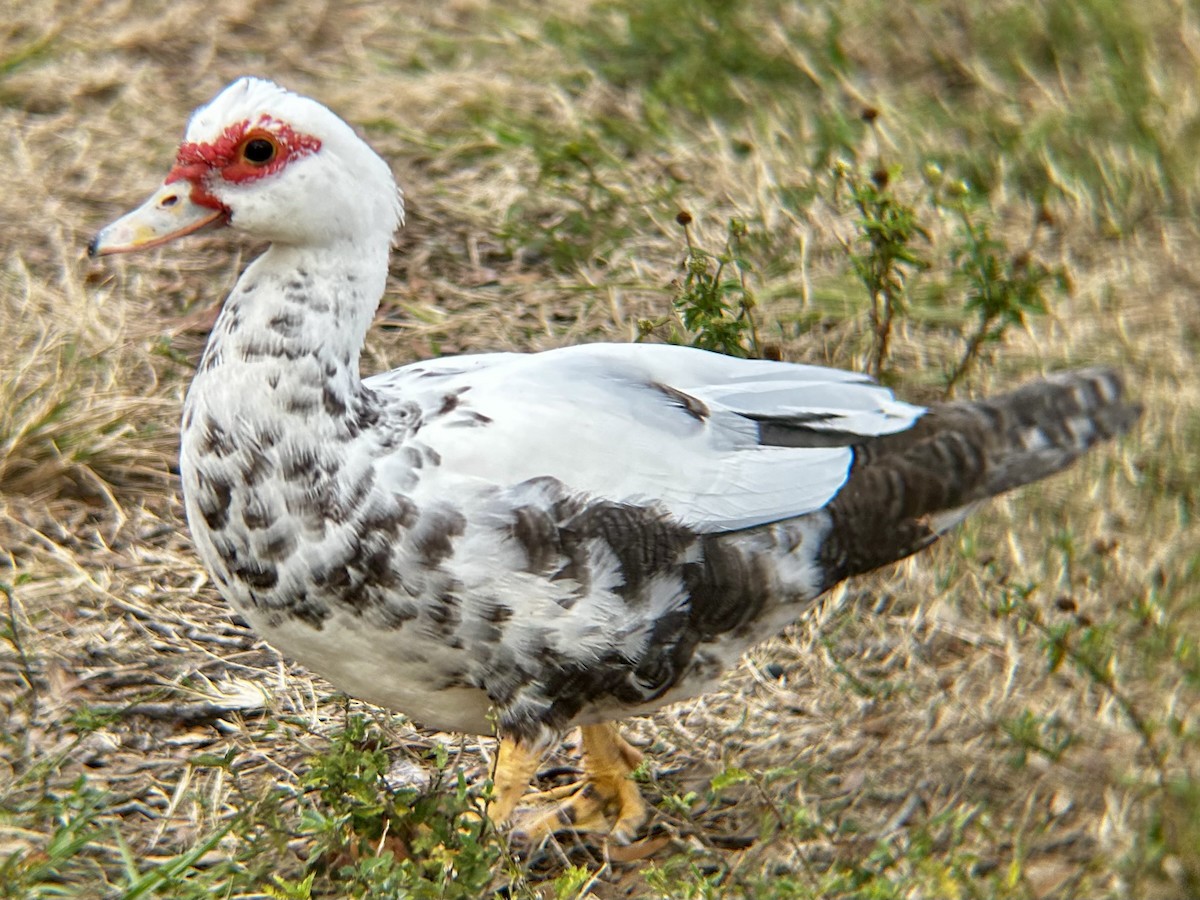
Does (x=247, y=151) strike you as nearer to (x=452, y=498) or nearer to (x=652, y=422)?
(x=452, y=498)

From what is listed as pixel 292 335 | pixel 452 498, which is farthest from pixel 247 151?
pixel 452 498

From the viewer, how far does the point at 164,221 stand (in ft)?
9.00

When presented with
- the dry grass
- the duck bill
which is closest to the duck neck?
the duck bill

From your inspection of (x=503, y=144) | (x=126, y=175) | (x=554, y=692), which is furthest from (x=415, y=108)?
(x=554, y=692)

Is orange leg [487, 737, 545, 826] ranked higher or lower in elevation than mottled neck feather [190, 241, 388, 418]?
lower

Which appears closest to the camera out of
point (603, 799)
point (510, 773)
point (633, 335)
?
point (510, 773)

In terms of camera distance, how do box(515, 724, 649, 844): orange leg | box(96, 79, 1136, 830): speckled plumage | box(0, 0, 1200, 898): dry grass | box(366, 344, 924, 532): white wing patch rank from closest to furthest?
box(96, 79, 1136, 830): speckled plumage
box(366, 344, 924, 532): white wing patch
box(0, 0, 1200, 898): dry grass
box(515, 724, 649, 844): orange leg

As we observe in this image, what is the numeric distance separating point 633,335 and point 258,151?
5.78ft

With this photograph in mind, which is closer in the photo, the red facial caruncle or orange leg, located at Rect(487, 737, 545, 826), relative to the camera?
the red facial caruncle

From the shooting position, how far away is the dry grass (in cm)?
302

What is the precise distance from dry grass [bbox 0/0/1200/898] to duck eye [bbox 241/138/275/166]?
100 centimetres

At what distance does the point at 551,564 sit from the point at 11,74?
11.4 ft

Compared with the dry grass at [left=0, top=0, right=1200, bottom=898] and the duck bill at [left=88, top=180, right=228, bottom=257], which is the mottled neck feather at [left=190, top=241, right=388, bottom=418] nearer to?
the duck bill at [left=88, top=180, right=228, bottom=257]

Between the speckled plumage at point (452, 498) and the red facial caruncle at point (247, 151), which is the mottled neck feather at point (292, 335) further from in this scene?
the red facial caruncle at point (247, 151)
